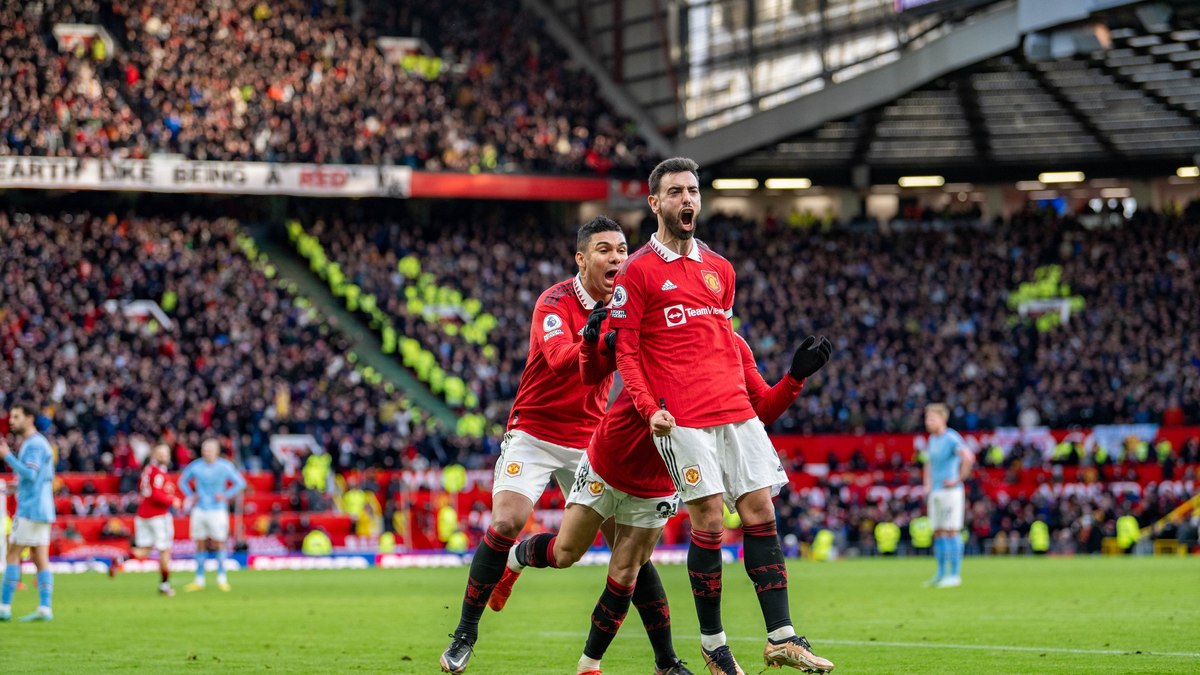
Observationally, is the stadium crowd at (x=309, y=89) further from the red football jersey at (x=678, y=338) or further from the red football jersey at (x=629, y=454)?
the red football jersey at (x=678, y=338)

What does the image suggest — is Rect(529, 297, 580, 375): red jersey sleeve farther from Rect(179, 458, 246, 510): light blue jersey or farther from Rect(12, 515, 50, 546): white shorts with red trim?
Rect(179, 458, 246, 510): light blue jersey

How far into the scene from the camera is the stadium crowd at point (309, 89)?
144 ft

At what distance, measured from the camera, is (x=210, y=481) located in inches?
918

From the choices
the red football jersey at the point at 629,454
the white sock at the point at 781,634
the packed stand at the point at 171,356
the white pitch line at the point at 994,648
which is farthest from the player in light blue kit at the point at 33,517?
the packed stand at the point at 171,356

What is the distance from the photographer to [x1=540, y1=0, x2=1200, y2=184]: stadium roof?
114 feet

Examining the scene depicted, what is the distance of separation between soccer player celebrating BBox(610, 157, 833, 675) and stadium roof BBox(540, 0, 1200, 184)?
25364 mm

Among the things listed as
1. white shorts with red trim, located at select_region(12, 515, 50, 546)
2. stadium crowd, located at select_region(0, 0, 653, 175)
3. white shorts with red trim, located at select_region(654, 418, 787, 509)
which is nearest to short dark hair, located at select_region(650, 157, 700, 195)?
white shorts with red trim, located at select_region(654, 418, 787, 509)

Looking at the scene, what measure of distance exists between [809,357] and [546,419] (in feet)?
7.12

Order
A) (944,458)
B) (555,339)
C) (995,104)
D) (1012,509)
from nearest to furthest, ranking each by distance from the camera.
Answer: (555,339) → (944,458) → (1012,509) → (995,104)

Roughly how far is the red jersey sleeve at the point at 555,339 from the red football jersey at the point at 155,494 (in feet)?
46.6

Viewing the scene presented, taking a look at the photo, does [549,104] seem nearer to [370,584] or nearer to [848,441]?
[848,441]

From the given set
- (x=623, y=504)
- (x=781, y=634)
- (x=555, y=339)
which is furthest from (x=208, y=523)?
(x=781, y=634)

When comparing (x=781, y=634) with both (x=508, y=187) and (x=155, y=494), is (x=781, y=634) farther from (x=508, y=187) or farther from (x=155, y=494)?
(x=508, y=187)

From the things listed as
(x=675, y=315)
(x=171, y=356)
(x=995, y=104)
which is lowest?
(x=171, y=356)
